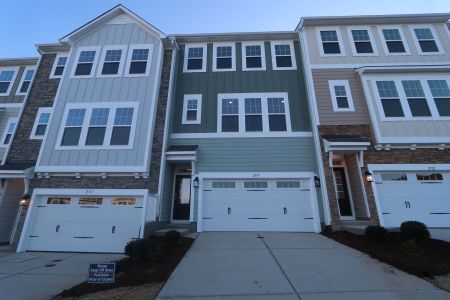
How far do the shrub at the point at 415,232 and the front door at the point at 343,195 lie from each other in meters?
2.99

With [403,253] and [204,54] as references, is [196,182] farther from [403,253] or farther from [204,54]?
[403,253]

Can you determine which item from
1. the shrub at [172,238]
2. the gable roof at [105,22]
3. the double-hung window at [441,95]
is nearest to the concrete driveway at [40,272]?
the shrub at [172,238]

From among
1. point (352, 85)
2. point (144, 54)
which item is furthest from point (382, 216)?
point (144, 54)

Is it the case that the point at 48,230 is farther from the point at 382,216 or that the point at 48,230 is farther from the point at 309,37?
the point at 309,37

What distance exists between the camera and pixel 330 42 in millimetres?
11617

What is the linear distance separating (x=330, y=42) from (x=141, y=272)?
12523 mm

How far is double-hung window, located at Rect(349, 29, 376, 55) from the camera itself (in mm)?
11391

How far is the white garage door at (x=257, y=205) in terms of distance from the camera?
9.66m

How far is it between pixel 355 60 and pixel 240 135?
662cm

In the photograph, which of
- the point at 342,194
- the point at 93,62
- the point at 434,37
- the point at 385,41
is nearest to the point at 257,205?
the point at 342,194

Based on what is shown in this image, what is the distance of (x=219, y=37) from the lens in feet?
41.1

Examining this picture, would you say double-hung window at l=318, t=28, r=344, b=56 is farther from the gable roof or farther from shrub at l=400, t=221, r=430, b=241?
shrub at l=400, t=221, r=430, b=241

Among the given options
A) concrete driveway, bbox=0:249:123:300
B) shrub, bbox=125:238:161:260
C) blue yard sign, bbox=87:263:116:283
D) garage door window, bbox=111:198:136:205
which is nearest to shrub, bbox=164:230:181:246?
shrub, bbox=125:238:161:260

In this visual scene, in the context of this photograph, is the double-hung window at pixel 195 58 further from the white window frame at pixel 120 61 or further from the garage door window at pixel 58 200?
the garage door window at pixel 58 200
